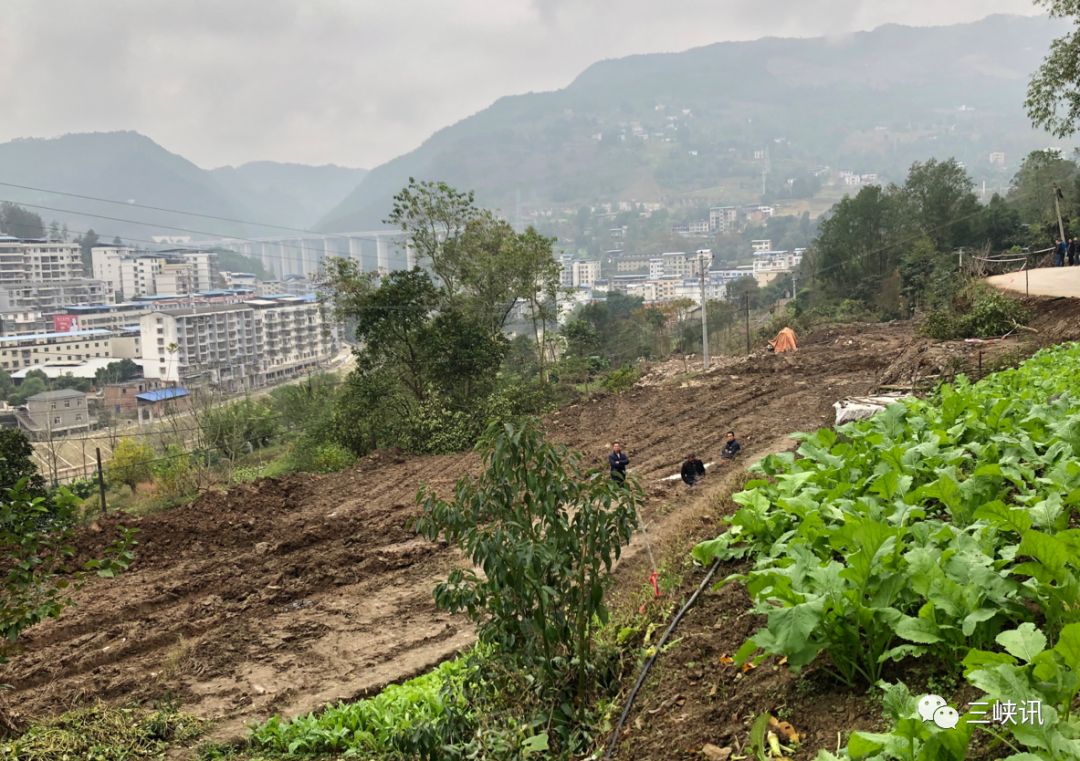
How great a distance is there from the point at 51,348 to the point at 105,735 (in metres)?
88.0

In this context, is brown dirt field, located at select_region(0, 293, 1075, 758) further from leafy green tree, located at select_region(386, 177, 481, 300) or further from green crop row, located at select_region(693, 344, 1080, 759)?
leafy green tree, located at select_region(386, 177, 481, 300)

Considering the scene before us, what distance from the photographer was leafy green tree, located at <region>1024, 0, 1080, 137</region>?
19.4 m

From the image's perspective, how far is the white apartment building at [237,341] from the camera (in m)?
78.6

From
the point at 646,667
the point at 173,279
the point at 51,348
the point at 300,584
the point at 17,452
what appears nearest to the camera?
the point at 646,667

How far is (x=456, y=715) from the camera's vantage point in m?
4.78

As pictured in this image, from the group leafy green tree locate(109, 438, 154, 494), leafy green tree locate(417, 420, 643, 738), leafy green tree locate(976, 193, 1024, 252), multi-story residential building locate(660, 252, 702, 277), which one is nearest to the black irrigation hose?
leafy green tree locate(417, 420, 643, 738)

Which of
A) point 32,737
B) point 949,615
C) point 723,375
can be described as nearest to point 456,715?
point 949,615

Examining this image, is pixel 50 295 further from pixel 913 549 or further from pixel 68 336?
pixel 913 549

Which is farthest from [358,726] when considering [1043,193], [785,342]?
[1043,193]

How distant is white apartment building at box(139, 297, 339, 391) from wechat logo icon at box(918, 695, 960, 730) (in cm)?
7095

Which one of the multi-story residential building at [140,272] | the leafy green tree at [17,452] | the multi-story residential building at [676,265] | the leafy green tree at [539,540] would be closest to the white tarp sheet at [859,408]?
the leafy green tree at [539,540]

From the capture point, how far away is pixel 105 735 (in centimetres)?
679

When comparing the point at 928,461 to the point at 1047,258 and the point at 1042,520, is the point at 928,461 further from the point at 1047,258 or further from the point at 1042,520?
the point at 1047,258

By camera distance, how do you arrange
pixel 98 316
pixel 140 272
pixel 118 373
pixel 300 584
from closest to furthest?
pixel 300 584 < pixel 118 373 < pixel 98 316 < pixel 140 272
